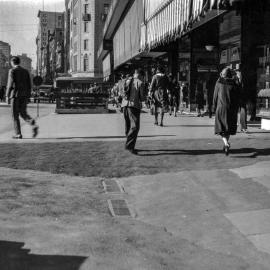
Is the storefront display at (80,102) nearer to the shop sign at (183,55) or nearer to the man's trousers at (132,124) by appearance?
the shop sign at (183,55)

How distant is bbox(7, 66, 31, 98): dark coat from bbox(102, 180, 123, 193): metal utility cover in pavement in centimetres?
428

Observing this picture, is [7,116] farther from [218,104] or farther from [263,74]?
[218,104]

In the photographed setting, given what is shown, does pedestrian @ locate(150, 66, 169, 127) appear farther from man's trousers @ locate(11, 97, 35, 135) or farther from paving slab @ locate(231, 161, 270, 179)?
paving slab @ locate(231, 161, 270, 179)

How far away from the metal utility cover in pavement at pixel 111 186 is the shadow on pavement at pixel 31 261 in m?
2.93

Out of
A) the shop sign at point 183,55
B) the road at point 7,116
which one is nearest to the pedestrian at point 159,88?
the road at point 7,116

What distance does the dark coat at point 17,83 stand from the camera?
11.5 meters

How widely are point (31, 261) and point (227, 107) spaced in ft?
18.3

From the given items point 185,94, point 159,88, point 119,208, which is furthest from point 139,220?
point 185,94

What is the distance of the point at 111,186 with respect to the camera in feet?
25.6

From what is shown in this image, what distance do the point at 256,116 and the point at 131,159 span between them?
7.59 metres

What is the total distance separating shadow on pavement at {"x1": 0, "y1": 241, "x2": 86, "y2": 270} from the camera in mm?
4234

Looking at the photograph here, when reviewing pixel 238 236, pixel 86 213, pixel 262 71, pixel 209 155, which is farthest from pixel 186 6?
pixel 238 236

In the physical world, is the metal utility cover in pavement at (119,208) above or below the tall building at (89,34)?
below

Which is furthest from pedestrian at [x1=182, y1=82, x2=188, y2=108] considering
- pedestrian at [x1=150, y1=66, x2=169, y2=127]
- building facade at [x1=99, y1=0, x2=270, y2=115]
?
pedestrian at [x1=150, y1=66, x2=169, y2=127]
